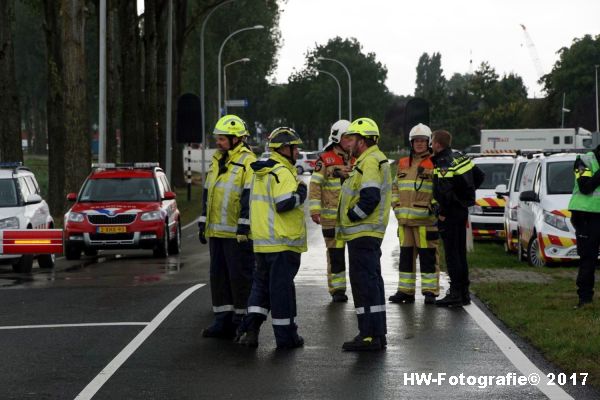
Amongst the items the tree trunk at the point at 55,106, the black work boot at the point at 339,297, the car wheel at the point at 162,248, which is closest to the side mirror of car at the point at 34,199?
the car wheel at the point at 162,248

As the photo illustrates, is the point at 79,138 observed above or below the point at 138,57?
below

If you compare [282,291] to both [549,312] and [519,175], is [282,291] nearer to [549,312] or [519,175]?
[549,312]

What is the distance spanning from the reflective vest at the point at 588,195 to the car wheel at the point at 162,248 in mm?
10856

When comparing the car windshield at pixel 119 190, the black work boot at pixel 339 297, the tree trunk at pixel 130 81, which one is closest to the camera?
the black work boot at pixel 339 297

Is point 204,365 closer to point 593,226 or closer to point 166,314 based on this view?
point 166,314

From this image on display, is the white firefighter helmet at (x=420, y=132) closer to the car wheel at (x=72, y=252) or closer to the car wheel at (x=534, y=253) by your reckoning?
the car wheel at (x=534, y=253)

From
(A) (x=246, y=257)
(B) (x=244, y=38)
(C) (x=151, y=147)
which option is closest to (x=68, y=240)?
(A) (x=246, y=257)

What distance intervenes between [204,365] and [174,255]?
13.8 m

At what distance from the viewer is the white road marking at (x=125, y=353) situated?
9148 millimetres

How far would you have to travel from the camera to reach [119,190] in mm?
23938

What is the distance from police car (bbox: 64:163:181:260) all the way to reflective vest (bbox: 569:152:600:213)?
35.4 feet

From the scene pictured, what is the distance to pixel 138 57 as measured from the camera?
44.9 meters

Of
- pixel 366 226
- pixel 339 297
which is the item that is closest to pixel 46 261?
pixel 339 297

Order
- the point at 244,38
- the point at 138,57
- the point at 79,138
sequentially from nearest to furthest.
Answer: the point at 79,138 → the point at 138,57 → the point at 244,38
